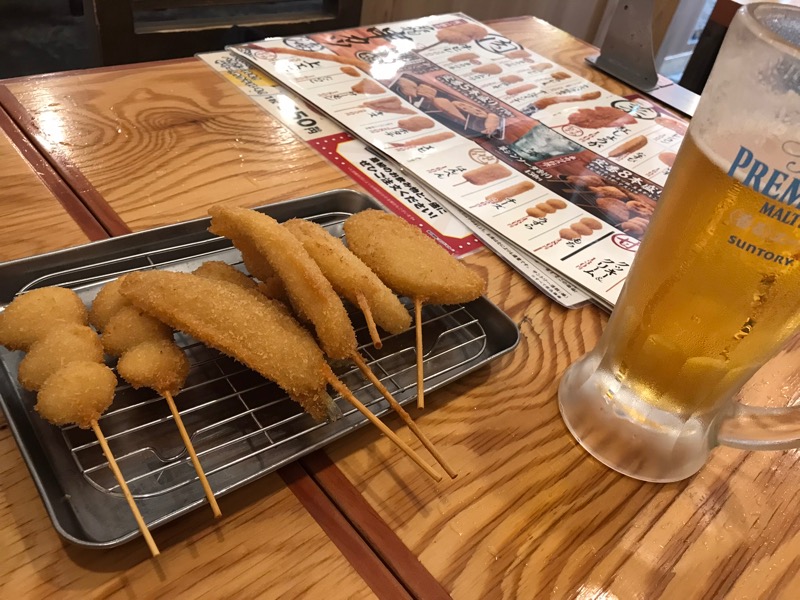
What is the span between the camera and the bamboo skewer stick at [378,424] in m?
0.74

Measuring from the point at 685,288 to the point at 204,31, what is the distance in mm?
2153

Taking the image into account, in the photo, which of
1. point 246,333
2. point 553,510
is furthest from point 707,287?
point 246,333

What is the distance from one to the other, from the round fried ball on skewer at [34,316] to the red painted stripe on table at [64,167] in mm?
260

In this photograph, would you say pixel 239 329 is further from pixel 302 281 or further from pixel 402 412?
pixel 402 412

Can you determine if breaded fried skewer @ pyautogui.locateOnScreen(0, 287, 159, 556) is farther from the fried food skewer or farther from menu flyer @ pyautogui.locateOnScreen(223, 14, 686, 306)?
menu flyer @ pyautogui.locateOnScreen(223, 14, 686, 306)

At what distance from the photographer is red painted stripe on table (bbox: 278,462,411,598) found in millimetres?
669

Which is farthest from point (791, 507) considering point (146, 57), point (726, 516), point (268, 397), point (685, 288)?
point (146, 57)

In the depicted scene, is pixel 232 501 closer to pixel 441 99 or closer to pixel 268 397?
pixel 268 397

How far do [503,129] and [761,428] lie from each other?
1035 mm

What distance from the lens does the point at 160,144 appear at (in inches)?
50.7

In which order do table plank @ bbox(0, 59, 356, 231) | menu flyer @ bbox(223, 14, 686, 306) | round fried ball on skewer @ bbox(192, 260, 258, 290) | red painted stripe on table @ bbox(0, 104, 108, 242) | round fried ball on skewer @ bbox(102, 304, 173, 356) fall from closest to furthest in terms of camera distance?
round fried ball on skewer @ bbox(102, 304, 173, 356)
round fried ball on skewer @ bbox(192, 260, 258, 290)
red painted stripe on table @ bbox(0, 104, 108, 242)
table plank @ bbox(0, 59, 356, 231)
menu flyer @ bbox(223, 14, 686, 306)

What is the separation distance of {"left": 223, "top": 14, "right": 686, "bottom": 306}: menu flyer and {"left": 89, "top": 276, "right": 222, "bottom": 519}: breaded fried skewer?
2.26 ft

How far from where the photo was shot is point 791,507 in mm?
838

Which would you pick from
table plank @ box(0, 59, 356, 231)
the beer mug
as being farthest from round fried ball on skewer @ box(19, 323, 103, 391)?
the beer mug
